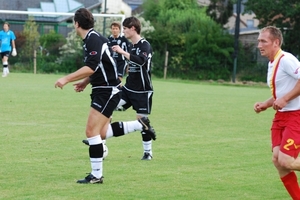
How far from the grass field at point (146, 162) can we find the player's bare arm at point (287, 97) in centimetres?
119

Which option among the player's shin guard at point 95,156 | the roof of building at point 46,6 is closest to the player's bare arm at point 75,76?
the player's shin guard at point 95,156

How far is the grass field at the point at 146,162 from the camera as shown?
7.65 metres

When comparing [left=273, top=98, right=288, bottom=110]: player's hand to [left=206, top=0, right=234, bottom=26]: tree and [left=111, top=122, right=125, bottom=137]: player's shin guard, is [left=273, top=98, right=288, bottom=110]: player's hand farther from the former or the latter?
[left=206, top=0, right=234, bottom=26]: tree

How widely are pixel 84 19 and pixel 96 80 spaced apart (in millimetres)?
751

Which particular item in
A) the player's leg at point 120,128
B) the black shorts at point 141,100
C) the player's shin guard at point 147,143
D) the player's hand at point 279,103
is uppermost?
the player's hand at point 279,103

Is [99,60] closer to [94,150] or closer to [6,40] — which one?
[94,150]

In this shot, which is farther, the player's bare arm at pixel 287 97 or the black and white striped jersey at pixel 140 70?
the black and white striped jersey at pixel 140 70

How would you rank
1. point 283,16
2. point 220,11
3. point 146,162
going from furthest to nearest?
point 220,11
point 283,16
point 146,162

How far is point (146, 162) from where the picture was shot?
9.81 metres

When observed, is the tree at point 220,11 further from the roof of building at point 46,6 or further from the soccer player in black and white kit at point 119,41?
the soccer player in black and white kit at point 119,41

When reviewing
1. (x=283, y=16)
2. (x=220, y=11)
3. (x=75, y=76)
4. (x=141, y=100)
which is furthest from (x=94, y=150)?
(x=220, y=11)

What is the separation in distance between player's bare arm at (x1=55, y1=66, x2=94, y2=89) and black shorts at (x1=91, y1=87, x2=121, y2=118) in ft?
1.60

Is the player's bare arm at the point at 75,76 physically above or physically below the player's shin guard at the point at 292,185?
above

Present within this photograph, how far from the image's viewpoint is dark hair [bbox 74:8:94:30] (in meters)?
7.87
